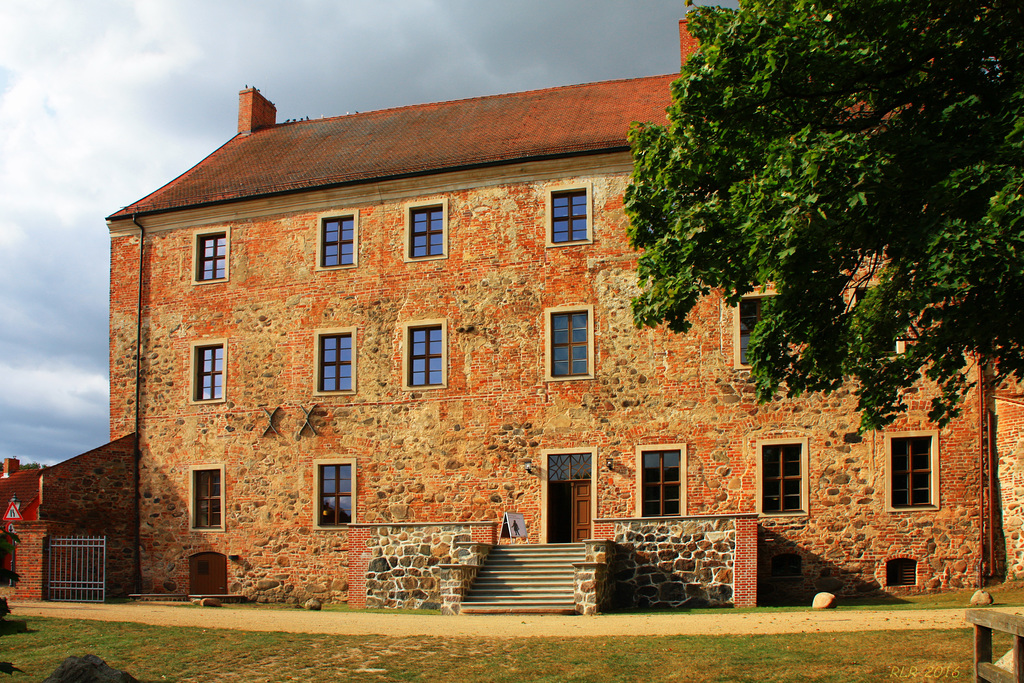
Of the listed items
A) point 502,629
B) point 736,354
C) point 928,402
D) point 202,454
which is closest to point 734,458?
point 736,354

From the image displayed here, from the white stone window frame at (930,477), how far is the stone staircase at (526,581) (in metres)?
6.48

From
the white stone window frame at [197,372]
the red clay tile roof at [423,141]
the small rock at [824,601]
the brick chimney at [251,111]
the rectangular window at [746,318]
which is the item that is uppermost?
the brick chimney at [251,111]

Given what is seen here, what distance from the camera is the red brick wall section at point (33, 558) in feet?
68.1

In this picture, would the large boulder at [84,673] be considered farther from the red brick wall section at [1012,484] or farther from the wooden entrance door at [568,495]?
the red brick wall section at [1012,484]

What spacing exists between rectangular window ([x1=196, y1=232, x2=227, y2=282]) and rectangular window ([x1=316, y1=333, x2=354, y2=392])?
3752 millimetres

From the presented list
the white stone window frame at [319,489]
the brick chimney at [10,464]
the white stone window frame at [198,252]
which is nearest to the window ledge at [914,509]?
the white stone window frame at [319,489]

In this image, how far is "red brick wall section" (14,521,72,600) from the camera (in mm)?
20766

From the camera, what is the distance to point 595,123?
2362cm

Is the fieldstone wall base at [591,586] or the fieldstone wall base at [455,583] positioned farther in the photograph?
the fieldstone wall base at [455,583]

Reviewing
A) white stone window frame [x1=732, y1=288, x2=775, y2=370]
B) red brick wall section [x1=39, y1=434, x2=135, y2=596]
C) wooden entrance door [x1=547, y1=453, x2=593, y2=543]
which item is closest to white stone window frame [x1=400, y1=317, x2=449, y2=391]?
wooden entrance door [x1=547, y1=453, x2=593, y2=543]

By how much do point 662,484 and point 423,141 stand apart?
35.6ft

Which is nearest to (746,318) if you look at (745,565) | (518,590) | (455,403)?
(745,565)

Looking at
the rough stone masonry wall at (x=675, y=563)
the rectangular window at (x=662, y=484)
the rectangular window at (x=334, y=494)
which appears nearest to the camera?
the rough stone masonry wall at (x=675, y=563)

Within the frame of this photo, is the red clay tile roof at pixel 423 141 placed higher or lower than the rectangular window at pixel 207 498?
higher
